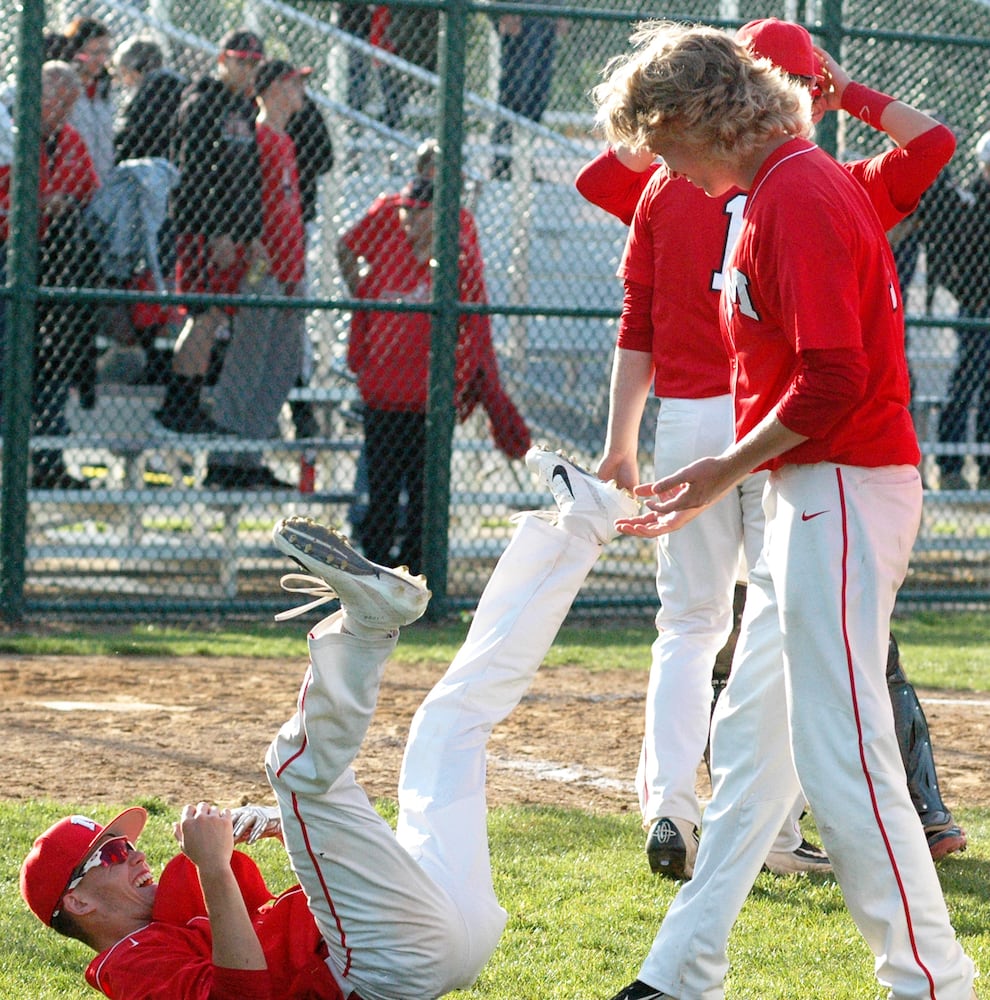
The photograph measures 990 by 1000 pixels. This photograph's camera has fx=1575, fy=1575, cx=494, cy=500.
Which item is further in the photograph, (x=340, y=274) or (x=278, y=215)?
(x=340, y=274)

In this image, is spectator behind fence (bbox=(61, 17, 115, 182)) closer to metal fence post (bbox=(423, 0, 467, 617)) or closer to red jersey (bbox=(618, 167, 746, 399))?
metal fence post (bbox=(423, 0, 467, 617))

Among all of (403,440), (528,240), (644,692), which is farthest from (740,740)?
(528,240)

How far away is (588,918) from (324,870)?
1.06 metres

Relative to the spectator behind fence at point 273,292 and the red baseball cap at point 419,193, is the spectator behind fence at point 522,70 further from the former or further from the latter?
the spectator behind fence at point 273,292

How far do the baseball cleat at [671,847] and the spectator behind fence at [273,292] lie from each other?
15.9 ft

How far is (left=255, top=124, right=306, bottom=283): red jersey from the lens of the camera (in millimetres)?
8438

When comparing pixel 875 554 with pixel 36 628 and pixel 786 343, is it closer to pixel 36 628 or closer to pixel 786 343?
pixel 786 343

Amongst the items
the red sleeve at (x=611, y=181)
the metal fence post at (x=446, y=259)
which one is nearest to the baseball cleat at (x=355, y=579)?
the red sleeve at (x=611, y=181)

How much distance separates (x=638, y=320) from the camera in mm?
4484

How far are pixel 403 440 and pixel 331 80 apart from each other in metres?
Result: 2.67

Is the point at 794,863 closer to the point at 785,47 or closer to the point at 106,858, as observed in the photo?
the point at 106,858

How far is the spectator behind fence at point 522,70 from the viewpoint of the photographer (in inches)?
358

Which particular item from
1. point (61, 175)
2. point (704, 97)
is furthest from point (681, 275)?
point (61, 175)

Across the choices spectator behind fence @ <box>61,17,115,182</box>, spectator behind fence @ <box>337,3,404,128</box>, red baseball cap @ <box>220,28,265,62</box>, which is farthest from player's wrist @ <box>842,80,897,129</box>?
spectator behind fence @ <box>337,3,404,128</box>
